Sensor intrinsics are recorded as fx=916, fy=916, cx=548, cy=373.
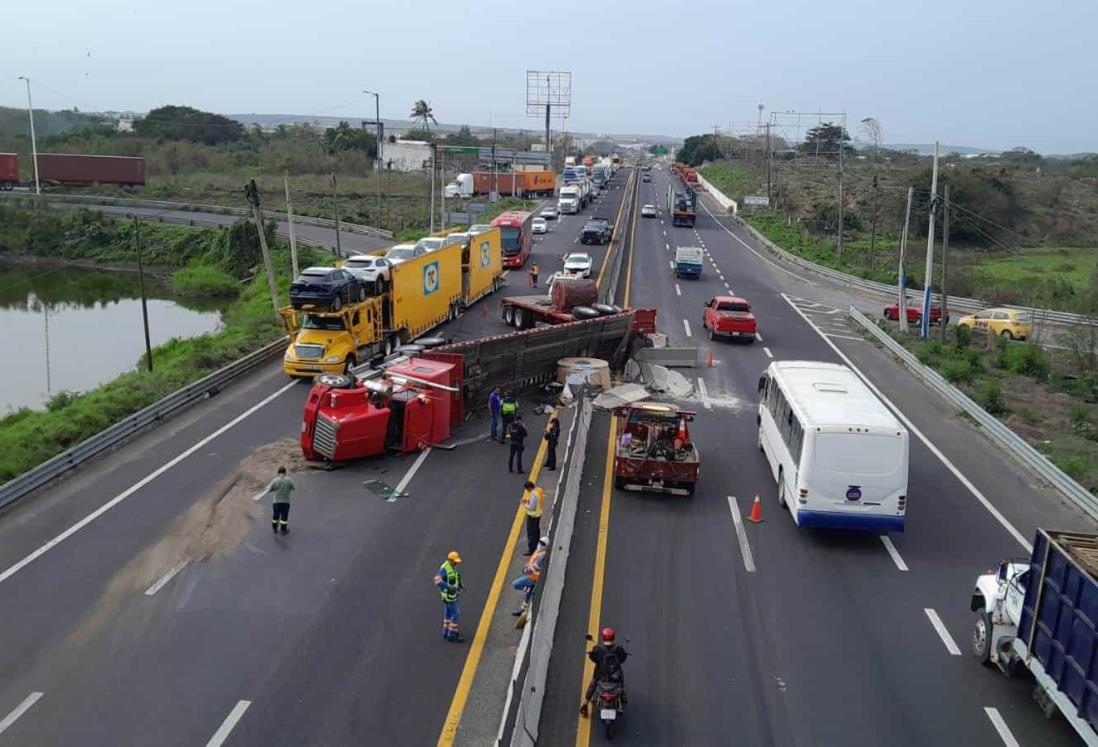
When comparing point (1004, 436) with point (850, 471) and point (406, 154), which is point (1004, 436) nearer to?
point (850, 471)

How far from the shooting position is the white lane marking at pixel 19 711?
443 inches

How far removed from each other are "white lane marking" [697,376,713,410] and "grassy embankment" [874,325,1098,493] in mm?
8295

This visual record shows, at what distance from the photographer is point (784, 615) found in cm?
1454

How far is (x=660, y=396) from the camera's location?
92.5ft

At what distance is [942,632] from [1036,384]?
22.1 meters

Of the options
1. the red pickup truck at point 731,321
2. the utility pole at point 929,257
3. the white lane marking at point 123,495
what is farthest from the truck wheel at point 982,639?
the utility pole at point 929,257

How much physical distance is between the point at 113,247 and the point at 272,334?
156 ft

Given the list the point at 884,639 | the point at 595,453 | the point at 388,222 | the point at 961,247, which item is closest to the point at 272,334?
the point at 595,453

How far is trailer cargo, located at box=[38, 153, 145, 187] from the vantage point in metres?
100

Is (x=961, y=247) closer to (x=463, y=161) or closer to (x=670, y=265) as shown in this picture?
(x=670, y=265)

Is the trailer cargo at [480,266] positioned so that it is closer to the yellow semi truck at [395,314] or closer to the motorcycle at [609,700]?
the yellow semi truck at [395,314]

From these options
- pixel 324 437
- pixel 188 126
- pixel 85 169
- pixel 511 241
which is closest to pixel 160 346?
pixel 511 241

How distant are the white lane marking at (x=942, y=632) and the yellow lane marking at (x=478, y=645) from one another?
22.6 ft

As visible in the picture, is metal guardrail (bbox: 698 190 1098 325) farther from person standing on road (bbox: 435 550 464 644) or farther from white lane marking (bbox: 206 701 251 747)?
white lane marking (bbox: 206 701 251 747)
